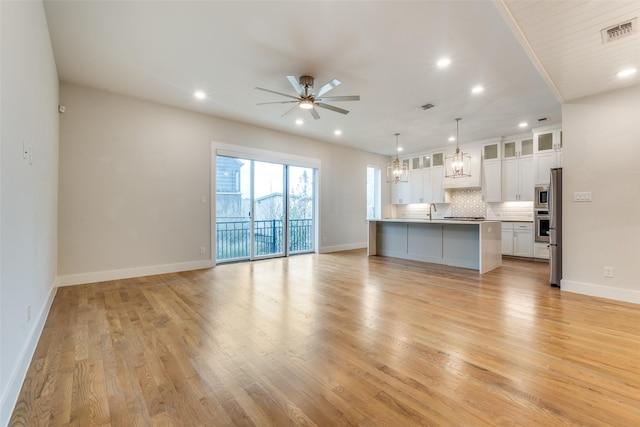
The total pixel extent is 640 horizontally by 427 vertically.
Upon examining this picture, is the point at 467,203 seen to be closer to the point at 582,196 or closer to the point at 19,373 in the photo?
the point at 582,196

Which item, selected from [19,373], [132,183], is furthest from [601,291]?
[132,183]

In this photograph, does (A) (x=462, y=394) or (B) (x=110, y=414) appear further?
(A) (x=462, y=394)

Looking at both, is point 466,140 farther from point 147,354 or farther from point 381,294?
point 147,354

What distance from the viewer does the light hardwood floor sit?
156cm

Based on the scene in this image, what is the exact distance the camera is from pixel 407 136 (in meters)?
6.84

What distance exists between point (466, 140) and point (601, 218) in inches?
154

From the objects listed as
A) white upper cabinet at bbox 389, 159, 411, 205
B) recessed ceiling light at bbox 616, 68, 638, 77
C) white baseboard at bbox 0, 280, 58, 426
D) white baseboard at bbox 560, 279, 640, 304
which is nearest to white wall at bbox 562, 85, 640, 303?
white baseboard at bbox 560, 279, 640, 304

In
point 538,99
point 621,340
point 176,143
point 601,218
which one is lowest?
point 621,340

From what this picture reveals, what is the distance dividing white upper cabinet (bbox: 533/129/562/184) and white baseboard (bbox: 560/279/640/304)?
2917mm

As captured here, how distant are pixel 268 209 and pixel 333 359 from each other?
4716 millimetres

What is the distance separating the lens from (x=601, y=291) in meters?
3.69

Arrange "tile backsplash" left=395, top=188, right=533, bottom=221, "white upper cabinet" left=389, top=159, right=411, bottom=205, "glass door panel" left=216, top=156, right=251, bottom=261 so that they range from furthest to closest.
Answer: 1. "white upper cabinet" left=389, top=159, right=411, bottom=205
2. "tile backsplash" left=395, top=188, right=533, bottom=221
3. "glass door panel" left=216, top=156, right=251, bottom=261

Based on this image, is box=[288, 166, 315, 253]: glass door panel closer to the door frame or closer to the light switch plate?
the door frame

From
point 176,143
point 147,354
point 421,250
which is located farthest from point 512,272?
point 176,143
